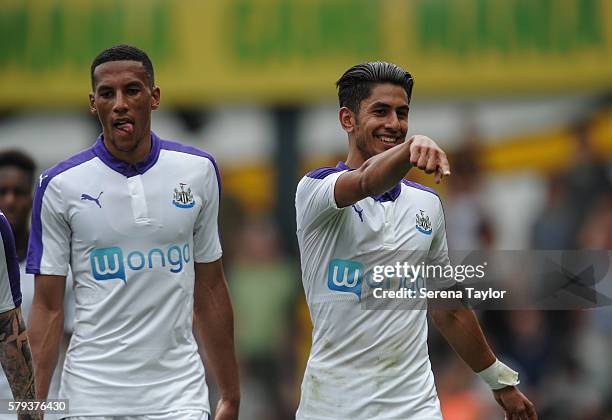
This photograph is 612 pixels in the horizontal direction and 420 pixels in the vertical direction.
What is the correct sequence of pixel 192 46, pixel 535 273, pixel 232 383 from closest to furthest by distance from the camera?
pixel 232 383, pixel 535 273, pixel 192 46

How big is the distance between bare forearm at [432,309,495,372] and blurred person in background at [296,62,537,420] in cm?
37

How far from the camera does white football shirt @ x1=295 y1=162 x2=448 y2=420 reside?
6137 mm

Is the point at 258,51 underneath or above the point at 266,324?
above

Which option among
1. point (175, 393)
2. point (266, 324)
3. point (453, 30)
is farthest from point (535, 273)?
point (453, 30)

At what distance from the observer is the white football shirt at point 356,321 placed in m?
6.14

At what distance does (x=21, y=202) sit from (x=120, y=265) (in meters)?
1.62

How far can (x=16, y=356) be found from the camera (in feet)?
19.6

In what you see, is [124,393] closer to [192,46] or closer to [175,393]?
[175,393]

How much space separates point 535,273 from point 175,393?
2.39 meters

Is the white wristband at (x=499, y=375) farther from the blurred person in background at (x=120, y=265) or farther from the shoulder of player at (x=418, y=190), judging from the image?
the blurred person in background at (x=120, y=265)

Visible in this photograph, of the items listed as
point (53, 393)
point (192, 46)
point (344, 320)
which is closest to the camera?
point (344, 320)

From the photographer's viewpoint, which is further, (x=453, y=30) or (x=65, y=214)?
(x=453, y=30)

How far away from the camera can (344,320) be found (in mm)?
6168

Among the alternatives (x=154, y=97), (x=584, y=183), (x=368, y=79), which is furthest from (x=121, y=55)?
(x=584, y=183)
